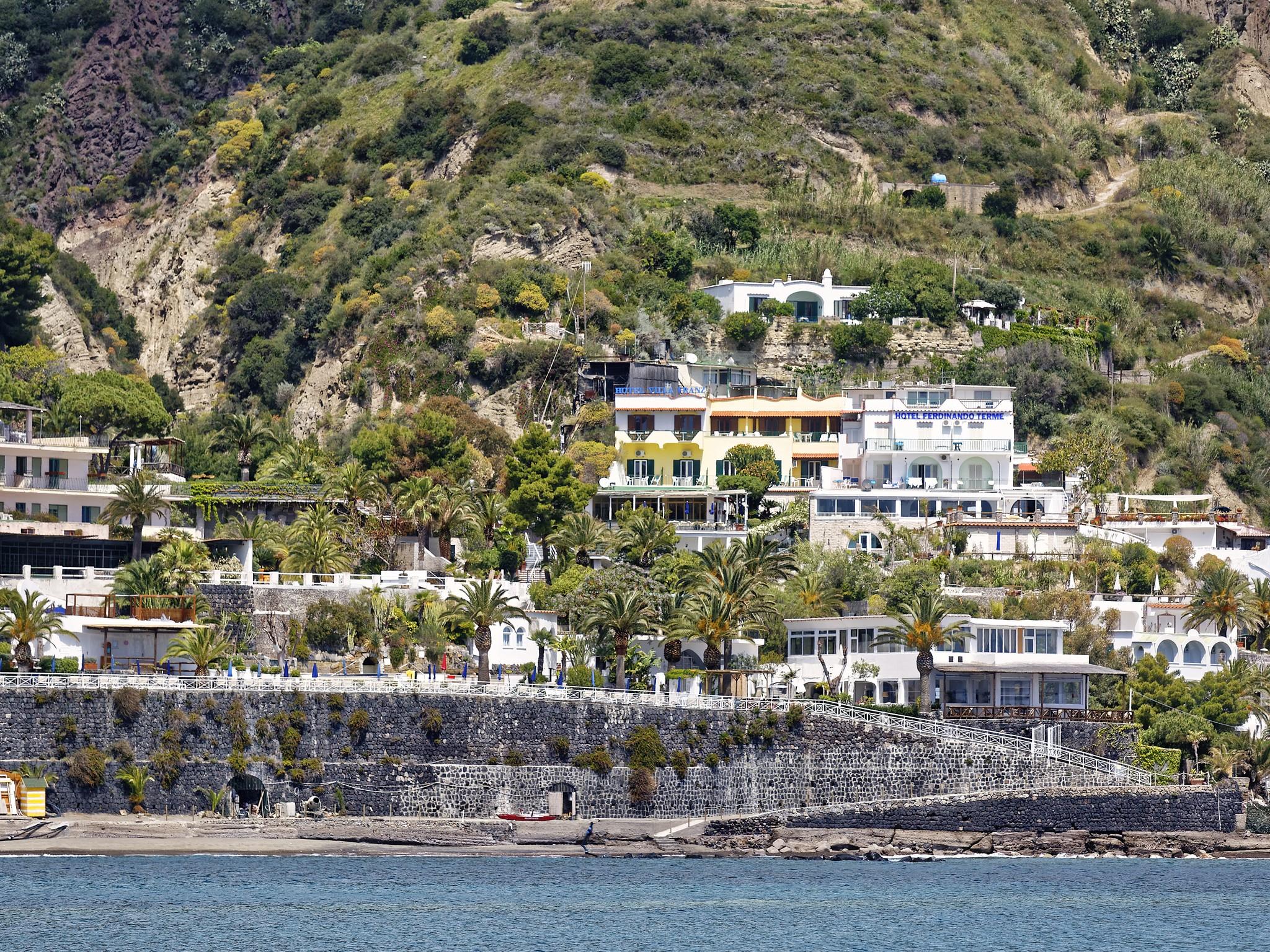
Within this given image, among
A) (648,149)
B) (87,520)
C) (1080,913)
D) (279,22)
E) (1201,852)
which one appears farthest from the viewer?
(279,22)

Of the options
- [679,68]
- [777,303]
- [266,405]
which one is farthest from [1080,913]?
[679,68]

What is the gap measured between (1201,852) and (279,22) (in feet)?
378

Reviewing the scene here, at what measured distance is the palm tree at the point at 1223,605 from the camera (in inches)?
3642

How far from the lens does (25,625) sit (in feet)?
263

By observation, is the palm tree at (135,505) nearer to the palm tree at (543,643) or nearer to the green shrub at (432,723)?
the palm tree at (543,643)

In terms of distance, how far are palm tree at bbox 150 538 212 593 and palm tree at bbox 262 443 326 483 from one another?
9.76m

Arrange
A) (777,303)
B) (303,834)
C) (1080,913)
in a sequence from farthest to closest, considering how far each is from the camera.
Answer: (777,303), (303,834), (1080,913)

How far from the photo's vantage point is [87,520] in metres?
94.5

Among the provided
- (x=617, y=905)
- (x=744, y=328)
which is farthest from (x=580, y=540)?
(x=744, y=328)

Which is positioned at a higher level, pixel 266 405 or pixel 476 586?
pixel 266 405

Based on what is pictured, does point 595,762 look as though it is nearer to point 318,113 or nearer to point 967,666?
point 967,666

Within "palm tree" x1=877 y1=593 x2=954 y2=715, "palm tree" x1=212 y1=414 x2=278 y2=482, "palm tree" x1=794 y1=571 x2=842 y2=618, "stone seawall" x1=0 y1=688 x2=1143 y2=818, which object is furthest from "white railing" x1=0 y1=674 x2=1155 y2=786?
"palm tree" x1=212 y1=414 x2=278 y2=482

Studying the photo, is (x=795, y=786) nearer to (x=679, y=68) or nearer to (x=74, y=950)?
(x=74, y=950)

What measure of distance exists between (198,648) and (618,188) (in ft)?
207
